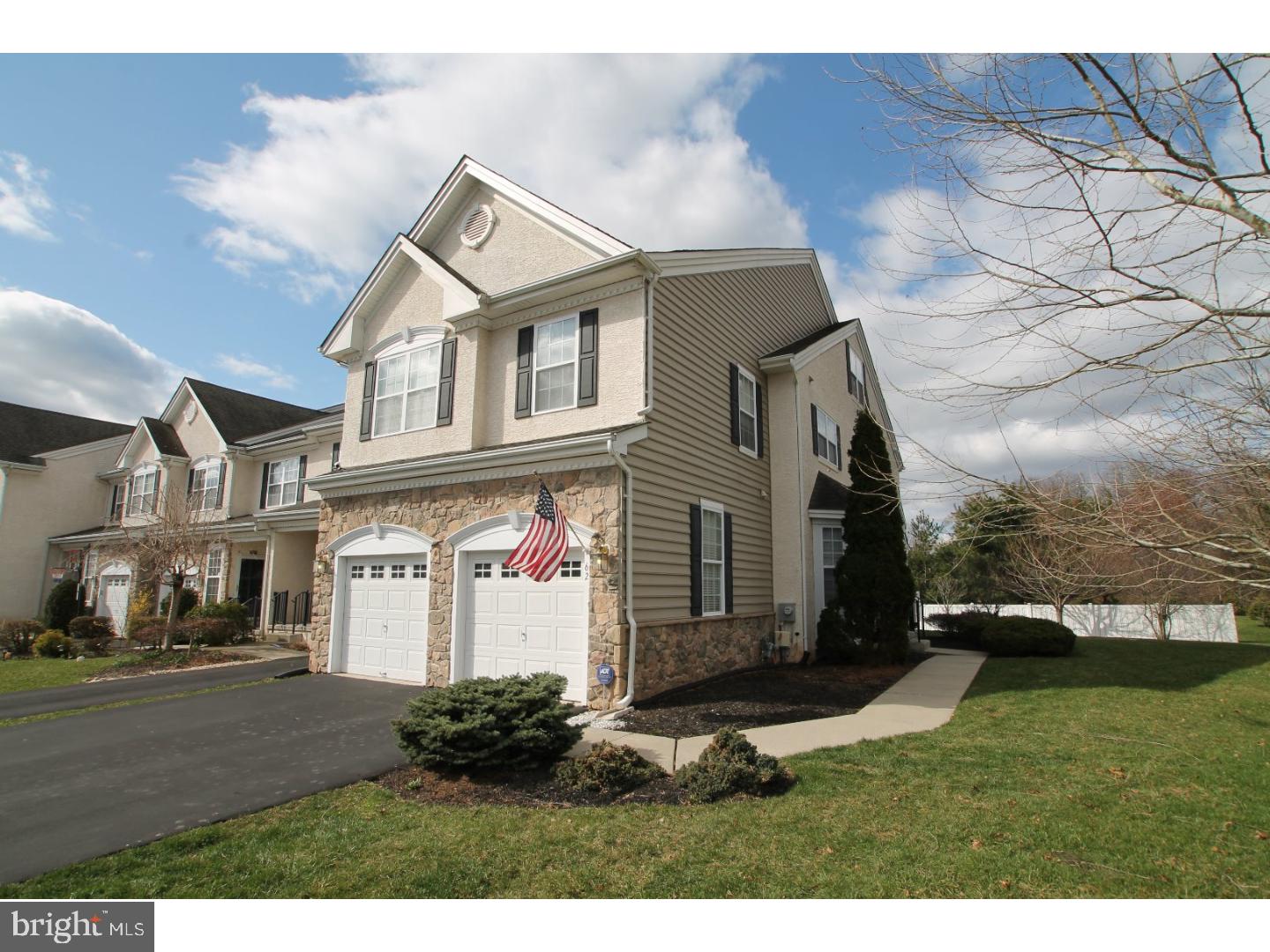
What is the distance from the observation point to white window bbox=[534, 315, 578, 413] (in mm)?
11430

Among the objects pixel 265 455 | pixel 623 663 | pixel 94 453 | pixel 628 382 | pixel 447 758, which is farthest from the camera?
pixel 94 453

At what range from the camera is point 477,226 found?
43.8ft

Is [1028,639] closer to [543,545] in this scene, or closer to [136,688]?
[543,545]

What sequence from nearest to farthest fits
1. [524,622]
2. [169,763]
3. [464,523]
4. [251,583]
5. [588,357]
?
[169,763], [524,622], [588,357], [464,523], [251,583]

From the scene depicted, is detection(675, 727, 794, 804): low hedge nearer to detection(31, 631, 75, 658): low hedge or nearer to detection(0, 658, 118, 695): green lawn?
detection(0, 658, 118, 695): green lawn

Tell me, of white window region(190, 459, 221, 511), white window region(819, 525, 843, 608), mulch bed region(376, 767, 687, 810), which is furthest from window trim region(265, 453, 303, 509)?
mulch bed region(376, 767, 687, 810)

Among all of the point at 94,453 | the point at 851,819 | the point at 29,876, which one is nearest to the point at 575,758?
the point at 851,819

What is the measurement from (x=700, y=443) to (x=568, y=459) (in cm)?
295

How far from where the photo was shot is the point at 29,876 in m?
4.42

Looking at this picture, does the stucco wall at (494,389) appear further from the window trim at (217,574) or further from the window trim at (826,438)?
the window trim at (217,574)

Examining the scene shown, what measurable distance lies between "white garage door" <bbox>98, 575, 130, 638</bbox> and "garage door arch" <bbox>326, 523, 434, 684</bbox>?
16.6m

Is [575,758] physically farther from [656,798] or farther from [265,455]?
[265,455]

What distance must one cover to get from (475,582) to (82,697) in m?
7.17

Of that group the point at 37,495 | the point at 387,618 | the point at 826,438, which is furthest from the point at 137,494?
the point at 826,438
